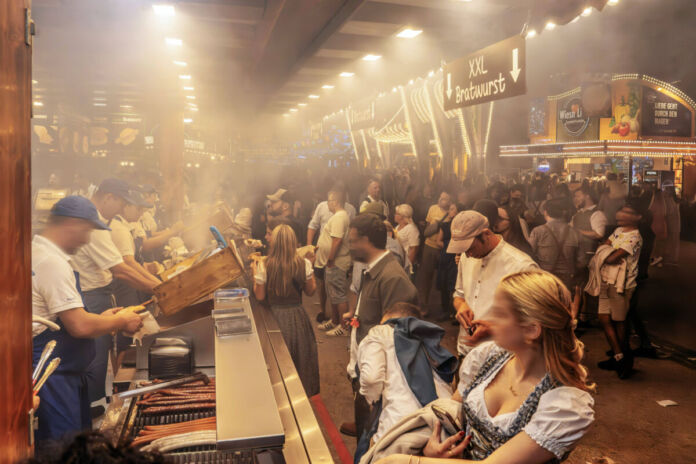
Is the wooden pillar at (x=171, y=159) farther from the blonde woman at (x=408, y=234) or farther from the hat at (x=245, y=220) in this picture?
the blonde woman at (x=408, y=234)

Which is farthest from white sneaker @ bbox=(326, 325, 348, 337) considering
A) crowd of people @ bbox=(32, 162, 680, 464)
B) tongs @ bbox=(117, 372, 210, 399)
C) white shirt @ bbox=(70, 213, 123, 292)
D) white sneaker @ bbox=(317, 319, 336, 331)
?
tongs @ bbox=(117, 372, 210, 399)

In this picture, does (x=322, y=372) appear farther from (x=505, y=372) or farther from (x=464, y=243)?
(x=505, y=372)

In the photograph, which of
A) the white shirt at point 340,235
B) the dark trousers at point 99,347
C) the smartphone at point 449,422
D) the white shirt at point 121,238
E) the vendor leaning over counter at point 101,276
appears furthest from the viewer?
the white shirt at point 340,235

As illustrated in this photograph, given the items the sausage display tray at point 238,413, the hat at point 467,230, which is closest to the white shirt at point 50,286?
the sausage display tray at point 238,413

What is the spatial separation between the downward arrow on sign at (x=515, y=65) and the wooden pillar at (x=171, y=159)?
6.00 metres

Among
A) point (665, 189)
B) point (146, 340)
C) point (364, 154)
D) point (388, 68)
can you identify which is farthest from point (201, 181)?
point (146, 340)

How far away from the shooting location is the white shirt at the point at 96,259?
4.24 metres

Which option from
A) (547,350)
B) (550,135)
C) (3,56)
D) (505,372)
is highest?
(550,135)

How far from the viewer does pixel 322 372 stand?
18.9 feet

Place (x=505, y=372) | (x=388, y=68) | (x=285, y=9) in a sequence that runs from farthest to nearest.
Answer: (x=388, y=68) < (x=285, y=9) < (x=505, y=372)

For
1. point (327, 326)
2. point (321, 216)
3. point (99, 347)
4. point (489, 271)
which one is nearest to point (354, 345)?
point (489, 271)

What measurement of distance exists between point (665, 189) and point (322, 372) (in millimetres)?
5372

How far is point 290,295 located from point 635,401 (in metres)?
3.39

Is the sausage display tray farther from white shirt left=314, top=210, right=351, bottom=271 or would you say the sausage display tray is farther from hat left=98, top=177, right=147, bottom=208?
white shirt left=314, top=210, right=351, bottom=271
